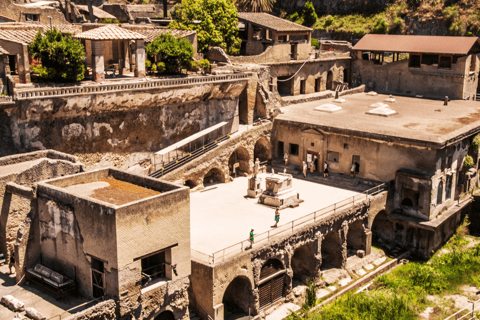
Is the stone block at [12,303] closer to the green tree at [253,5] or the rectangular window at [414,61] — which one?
the rectangular window at [414,61]

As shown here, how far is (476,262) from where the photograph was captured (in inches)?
1580

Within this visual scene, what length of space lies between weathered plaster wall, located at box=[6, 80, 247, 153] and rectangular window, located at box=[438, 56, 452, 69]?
2178 centimetres

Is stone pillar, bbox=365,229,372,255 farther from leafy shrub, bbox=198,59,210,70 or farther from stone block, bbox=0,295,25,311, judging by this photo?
stone block, bbox=0,295,25,311

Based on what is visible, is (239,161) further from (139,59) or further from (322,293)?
(322,293)

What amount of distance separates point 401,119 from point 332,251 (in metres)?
13.9

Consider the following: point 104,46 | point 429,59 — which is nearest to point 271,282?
point 104,46

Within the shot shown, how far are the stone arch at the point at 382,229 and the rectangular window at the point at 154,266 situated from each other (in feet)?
67.4

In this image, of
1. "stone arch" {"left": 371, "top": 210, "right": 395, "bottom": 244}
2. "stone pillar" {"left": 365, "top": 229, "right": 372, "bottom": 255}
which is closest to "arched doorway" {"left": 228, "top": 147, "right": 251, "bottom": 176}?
"stone arch" {"left": 371, "top": 210, "right": 395, "bottom": 244}

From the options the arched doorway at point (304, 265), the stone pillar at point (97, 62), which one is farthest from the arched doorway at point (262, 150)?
the stone pillar at point (97, 62)

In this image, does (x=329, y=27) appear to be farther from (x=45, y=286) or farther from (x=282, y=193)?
(x=45, y=286)

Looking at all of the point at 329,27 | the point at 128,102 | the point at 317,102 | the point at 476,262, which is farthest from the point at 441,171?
the point at 329,27

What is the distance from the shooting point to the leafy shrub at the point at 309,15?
8300 centimetres

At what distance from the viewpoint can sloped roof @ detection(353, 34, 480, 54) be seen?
183 ft

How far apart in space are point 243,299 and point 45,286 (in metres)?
11.2
